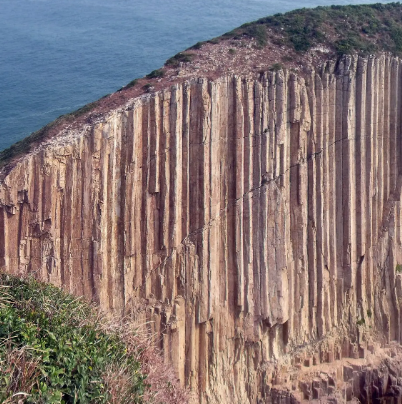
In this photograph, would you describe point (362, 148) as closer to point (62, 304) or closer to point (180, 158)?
point (180, 158)

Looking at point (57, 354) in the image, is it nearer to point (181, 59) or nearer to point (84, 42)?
point (181, 59)

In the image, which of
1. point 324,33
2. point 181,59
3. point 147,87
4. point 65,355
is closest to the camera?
point 65,355

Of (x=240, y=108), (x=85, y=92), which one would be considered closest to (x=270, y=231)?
(x=240, y=108)

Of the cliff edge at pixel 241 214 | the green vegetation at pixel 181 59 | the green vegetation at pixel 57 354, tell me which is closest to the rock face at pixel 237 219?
the cliff edge at pixel 241 214

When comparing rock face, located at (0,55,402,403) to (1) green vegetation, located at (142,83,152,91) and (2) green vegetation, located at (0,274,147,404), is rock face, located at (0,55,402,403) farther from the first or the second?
(2) green vegetation, located at (0,274,147,404)

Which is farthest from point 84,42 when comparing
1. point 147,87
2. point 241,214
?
point 241,214

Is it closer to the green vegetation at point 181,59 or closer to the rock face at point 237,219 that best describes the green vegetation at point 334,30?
the rock face at point 237,219

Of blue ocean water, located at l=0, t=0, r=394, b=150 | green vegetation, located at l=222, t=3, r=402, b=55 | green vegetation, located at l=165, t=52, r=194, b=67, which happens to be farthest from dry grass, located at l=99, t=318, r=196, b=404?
blue ocean water, located at l=0, t=0, r=394, b=150
